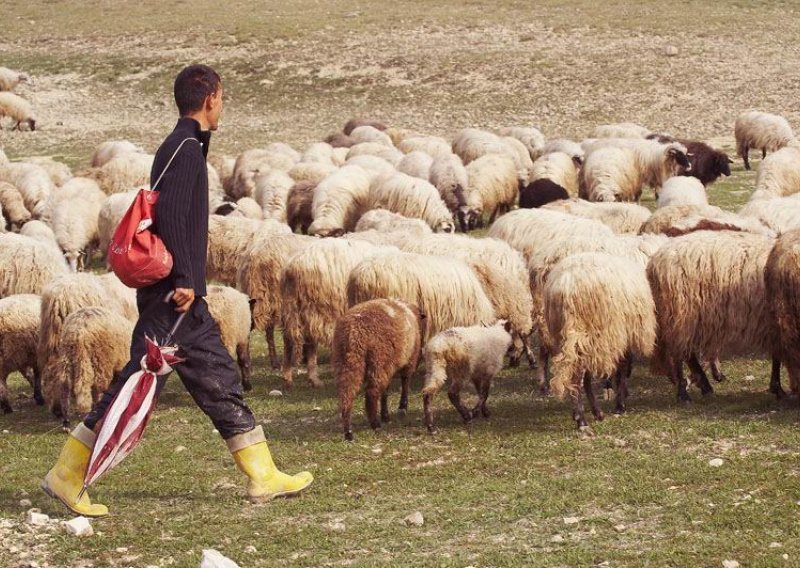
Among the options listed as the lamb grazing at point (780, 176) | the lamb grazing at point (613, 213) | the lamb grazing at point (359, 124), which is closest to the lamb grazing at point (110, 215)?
the lamb grazing at point (613, 213)

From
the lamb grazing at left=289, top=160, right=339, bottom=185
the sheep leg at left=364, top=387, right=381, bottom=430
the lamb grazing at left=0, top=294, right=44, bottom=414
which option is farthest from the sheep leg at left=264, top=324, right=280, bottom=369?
the lamb grazing at left=289, top=160, right=339, bottom=185

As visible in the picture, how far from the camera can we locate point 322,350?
39.7 ft

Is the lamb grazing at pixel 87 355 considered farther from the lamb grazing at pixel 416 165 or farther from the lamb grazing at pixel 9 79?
the lamb grazing at pixel 9 79

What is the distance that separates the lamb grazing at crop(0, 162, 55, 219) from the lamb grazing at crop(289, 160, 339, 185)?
3816 mm

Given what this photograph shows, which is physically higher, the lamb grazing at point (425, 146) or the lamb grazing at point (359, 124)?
the lamb grazing at point (425, 146)

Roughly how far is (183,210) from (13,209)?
44.5 feet

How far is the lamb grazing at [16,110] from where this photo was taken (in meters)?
34.7

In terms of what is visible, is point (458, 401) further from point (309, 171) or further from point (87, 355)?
point (309, 171)

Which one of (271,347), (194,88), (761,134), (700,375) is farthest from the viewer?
(761,134)

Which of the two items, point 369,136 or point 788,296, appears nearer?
point 788,296

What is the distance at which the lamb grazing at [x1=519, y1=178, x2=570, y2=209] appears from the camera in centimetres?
1786

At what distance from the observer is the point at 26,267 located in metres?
12.7

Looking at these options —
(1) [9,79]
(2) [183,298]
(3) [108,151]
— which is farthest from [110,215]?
(1) [9,79]

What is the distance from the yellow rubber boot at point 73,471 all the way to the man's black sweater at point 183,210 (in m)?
0.90
